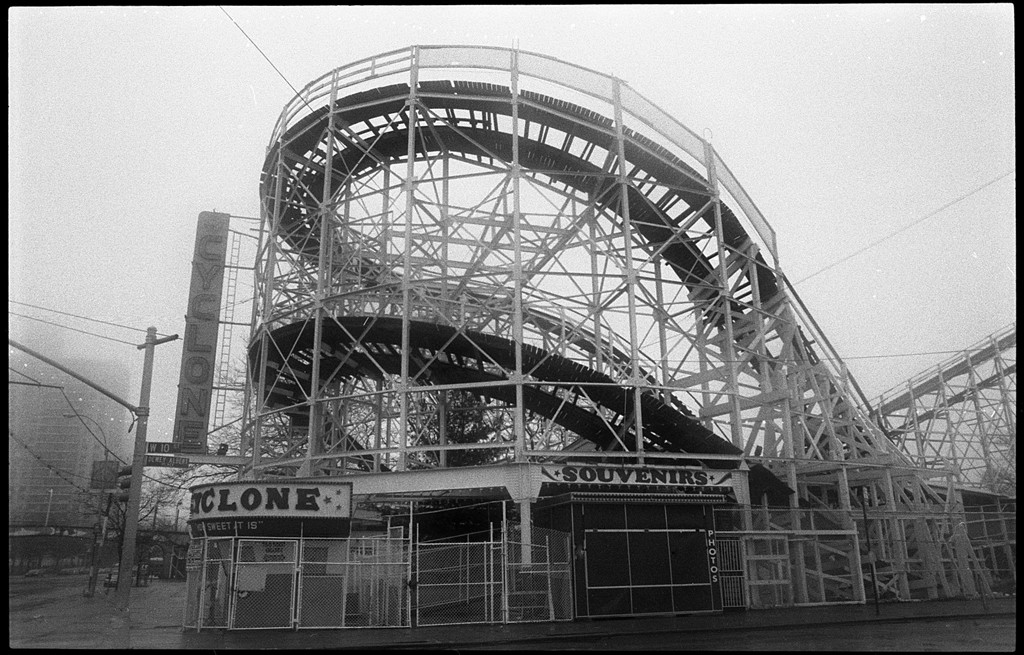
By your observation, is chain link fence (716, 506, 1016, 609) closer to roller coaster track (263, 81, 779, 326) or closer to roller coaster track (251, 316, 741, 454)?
roller coaster track (251, 316, 741, 454)

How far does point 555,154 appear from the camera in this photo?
25.4 m

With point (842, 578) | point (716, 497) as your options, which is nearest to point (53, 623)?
point (716, 497)

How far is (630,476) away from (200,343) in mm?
17069

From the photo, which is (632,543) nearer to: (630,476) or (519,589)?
(630,476)

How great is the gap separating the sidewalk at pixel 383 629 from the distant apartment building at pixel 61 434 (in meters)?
15.0

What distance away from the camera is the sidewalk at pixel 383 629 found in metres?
13.5

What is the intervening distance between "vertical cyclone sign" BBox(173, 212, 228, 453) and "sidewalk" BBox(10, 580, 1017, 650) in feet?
25.4

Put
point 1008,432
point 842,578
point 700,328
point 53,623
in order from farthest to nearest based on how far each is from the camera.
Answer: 1. point 1008,432
2. point 700,328
3. point 842,578
4. point 53,623

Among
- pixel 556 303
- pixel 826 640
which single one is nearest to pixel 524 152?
pixel 556 303

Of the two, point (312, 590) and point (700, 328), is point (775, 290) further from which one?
point (312, 590)

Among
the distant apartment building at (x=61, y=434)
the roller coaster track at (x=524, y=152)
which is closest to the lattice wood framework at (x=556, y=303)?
the roller coaster track at (x=524, y=152)

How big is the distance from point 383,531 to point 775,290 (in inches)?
640

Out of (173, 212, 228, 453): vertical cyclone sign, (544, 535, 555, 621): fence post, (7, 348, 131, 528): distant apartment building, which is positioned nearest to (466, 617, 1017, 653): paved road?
(544, 535, 555, 621): fence post

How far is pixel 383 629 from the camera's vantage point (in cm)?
1575
